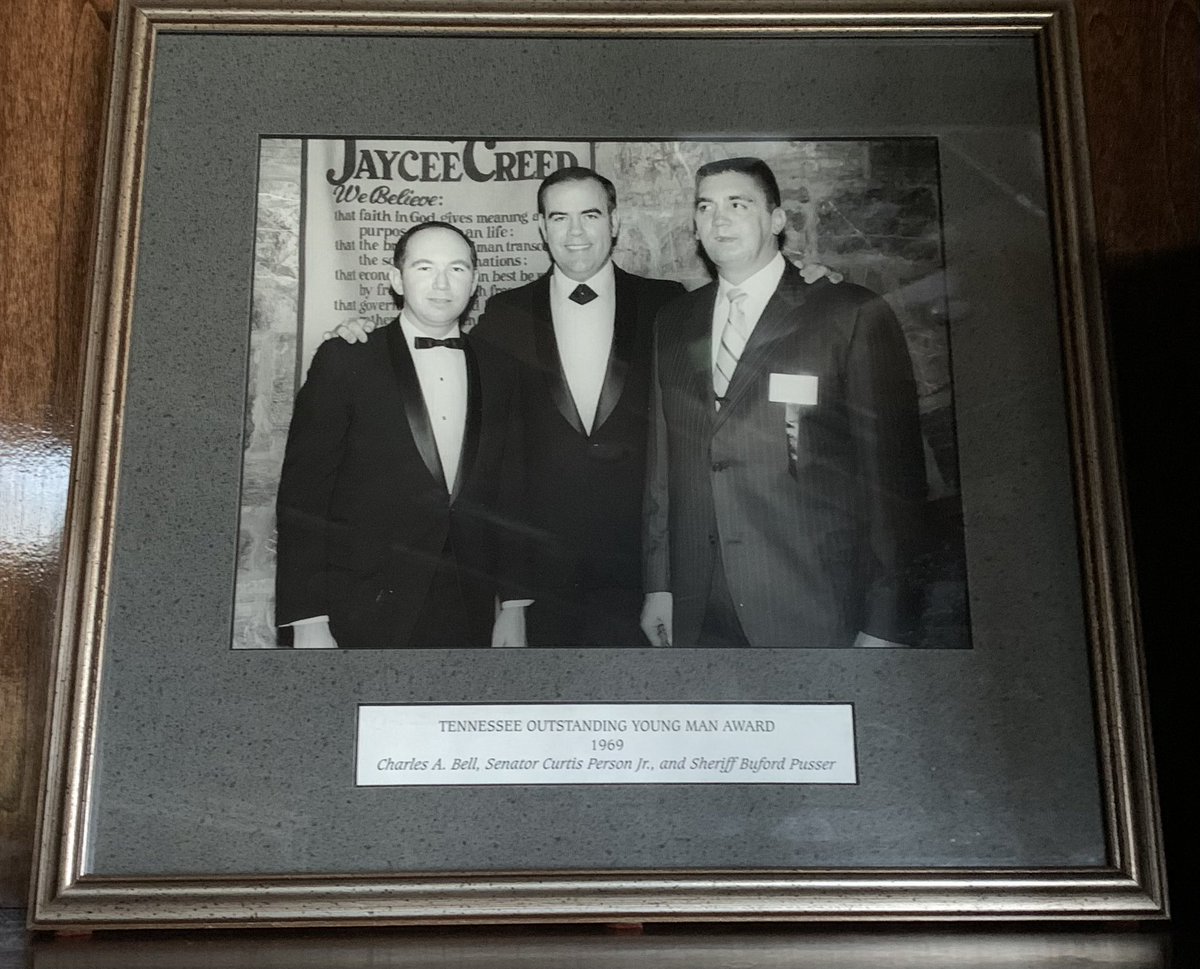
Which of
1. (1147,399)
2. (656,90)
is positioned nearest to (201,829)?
(656,90)

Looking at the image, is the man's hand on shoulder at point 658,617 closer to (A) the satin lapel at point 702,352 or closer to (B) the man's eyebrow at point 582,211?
(A) the satin lapel at point 702,352

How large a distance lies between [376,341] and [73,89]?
14.1 inches

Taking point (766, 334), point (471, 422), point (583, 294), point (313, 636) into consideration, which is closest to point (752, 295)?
point (766, 334)

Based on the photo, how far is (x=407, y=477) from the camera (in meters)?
0.88

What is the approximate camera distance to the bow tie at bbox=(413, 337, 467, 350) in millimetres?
898

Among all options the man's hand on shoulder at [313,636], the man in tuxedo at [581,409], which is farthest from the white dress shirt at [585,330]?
the man's hand on shoulder at [313,636]

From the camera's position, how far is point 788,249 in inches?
35.9

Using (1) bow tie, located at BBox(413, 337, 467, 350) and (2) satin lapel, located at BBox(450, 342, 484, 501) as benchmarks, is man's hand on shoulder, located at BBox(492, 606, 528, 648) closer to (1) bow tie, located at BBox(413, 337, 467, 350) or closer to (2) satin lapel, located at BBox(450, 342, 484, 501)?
(2) satin lapel, located at BBox(450, 342, 484, 501)

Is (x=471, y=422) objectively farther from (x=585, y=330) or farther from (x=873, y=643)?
(x=873, y=643)

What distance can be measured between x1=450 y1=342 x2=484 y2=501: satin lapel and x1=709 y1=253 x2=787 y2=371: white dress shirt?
0.19 meters

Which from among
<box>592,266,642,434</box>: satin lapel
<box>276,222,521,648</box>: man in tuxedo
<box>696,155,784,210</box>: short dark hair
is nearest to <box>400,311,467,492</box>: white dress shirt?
<box>276,222,521,648</box>: man in tuxedo

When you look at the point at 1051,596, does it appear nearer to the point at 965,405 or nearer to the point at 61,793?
the point at 965,405

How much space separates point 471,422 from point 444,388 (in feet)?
0.12

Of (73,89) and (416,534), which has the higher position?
(73,89)
